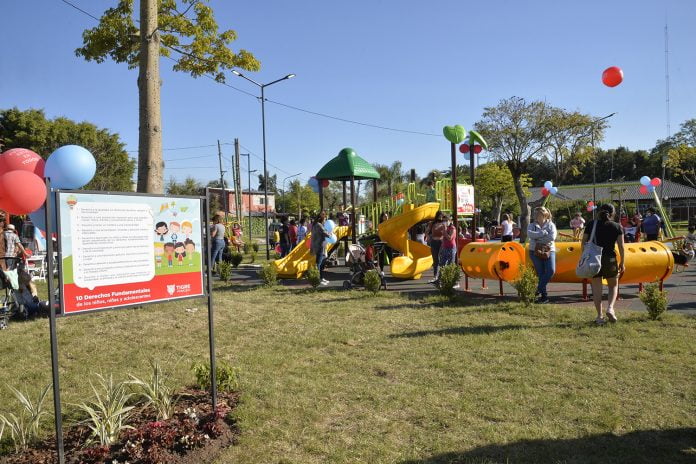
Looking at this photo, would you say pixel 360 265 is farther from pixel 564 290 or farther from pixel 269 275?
pixel 564 290

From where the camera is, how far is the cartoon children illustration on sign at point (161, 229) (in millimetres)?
3749

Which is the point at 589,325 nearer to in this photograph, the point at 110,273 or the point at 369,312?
the point at 369,312

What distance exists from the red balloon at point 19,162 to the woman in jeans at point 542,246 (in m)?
7.34

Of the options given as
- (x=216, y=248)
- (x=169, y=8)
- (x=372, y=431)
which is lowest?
(x=372, y=431)

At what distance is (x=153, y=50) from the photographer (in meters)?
7.94

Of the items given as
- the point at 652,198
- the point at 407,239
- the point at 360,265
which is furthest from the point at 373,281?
the point at 652,198

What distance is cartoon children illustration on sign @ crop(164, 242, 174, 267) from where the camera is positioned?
383cm

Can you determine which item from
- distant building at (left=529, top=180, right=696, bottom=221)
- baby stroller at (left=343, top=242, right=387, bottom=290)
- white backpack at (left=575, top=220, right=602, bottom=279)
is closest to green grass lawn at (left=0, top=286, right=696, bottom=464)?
white backpack at (left=575, top=220, right=602, bottom=279)

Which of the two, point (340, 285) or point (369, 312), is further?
point (340, 285)

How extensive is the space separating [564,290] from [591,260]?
376 centimetres

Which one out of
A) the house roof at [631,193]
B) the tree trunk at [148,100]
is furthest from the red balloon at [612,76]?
the house roof at [631,193]

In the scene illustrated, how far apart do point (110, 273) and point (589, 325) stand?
593 cm

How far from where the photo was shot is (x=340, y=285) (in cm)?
1162

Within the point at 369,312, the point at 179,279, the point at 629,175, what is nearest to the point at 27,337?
the point at 179,279
